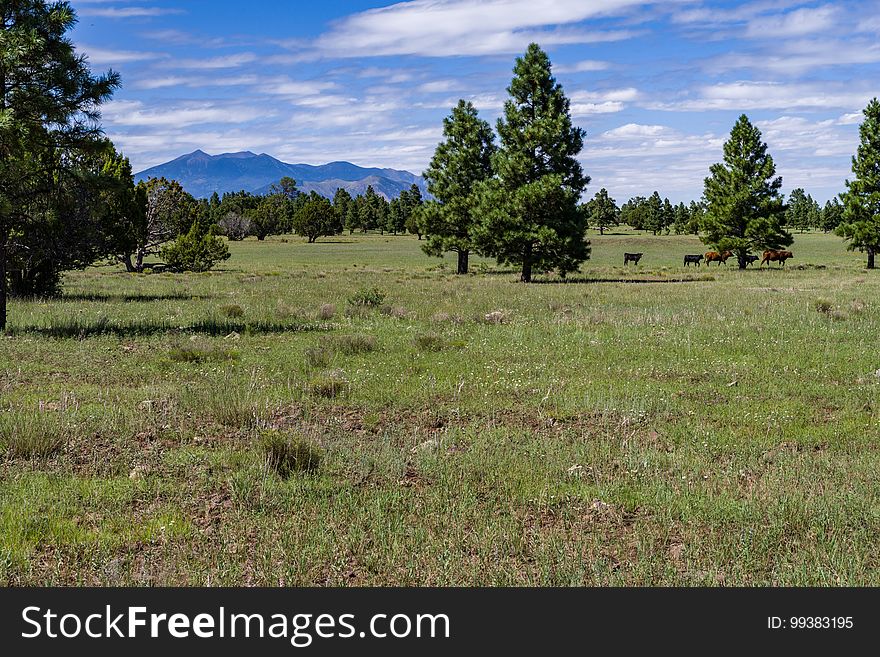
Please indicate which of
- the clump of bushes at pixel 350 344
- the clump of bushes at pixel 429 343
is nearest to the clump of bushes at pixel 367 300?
the clump of bushes at pixel 350 344

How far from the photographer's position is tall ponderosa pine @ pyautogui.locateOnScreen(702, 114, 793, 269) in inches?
2213

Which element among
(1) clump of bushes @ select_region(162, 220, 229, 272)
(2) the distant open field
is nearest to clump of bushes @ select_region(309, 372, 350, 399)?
(2) the distant open field

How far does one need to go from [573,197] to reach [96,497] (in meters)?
37.8

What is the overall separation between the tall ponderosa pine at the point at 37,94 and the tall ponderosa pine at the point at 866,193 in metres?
53.3

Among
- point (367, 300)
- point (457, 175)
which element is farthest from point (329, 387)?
point (457, 175)

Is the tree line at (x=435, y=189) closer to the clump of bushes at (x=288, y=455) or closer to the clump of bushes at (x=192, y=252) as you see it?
the clump of bushes at (x=192, y=252)

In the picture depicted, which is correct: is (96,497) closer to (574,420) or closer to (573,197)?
(574,420)

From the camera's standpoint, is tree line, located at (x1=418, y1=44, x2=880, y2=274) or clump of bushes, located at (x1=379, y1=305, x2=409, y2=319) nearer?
clump of bushes, located at (x1=379, y1=305, x2=409, y2=319)

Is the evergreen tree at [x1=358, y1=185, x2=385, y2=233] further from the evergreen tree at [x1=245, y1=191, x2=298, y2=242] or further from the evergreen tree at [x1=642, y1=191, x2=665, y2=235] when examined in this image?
the evergreen tree at [x1=642, y1=191, x2=665, y2=235]

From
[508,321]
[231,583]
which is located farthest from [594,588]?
[508,321]

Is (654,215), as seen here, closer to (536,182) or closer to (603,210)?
(603,210)

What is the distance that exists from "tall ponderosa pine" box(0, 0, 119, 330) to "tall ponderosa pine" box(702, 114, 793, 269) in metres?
48.9

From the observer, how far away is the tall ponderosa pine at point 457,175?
2010 inches

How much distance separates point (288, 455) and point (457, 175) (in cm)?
4549
